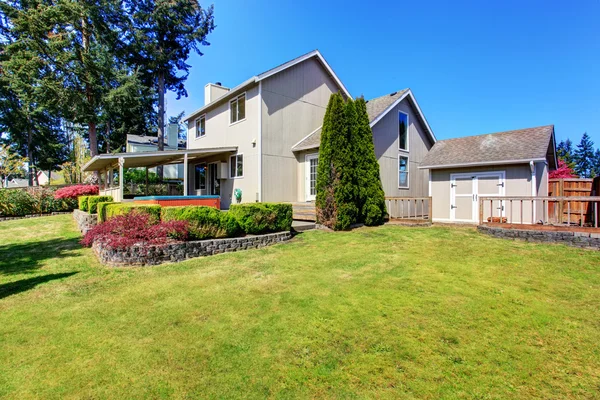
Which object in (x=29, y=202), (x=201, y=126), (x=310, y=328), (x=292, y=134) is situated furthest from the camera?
(x=201, y=126)

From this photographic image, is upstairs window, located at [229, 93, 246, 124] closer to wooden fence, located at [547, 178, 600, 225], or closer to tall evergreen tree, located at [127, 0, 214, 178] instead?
tall evergreen tree, located at [127, 0, 214, 178]

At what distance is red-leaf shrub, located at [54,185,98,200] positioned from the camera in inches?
670

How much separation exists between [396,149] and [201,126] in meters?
12.3

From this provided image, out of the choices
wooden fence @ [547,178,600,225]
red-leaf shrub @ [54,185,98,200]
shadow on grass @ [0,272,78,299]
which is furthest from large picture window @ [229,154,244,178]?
wooden fence @ [547,178,600,225]

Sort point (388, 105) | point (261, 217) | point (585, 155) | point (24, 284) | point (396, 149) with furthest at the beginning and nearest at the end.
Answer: point (585, 155)
point (396, 149)
point (388, 105)
point (261, 217)
point (24, 284)

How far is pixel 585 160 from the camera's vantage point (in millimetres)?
54000

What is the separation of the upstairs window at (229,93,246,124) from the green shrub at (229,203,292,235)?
23.4 ft

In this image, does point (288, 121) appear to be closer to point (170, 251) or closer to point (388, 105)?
point (388, 105)

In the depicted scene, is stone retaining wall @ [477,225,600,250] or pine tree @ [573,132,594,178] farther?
pine tree @ [573,132,594,178]

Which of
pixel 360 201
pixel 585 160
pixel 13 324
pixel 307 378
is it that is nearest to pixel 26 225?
pixel 13 324

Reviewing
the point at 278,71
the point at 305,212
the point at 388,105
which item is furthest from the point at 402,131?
the point at 305,212

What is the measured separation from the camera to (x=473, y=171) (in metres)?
12.6

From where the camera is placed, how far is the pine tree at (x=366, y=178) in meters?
11.2

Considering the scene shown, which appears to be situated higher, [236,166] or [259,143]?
[259,143]
